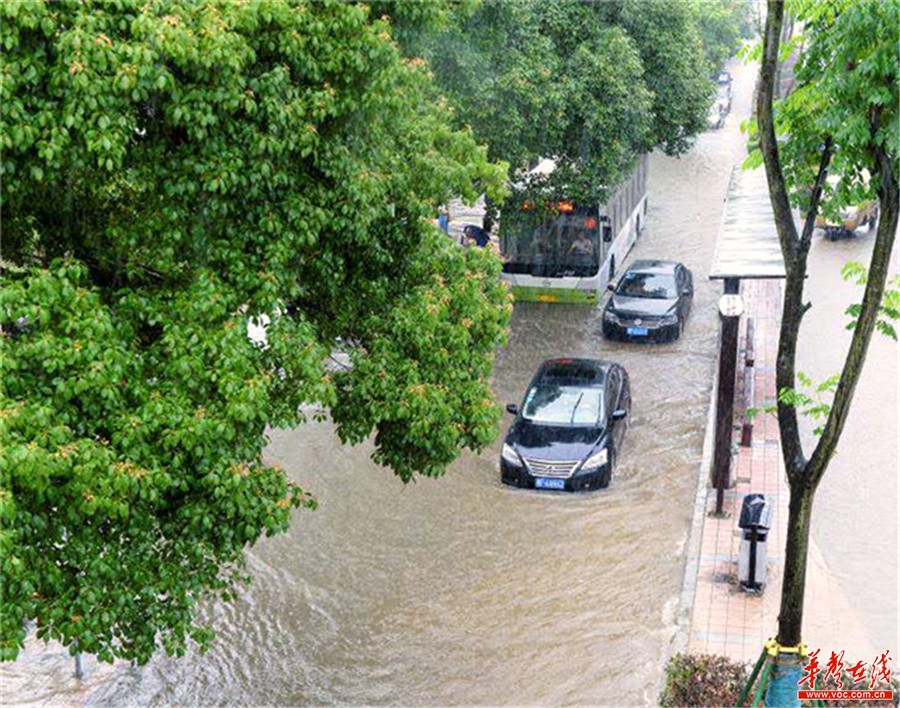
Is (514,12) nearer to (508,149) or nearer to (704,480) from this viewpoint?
(508,149)

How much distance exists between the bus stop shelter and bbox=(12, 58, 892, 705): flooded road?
0.99 m

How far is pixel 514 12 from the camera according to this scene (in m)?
18.0

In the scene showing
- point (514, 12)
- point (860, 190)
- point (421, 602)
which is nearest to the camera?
point (860, 190)

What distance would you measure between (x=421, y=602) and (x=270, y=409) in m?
4.92

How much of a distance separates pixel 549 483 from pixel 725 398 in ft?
8.46

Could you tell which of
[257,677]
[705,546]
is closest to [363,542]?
[257,677]

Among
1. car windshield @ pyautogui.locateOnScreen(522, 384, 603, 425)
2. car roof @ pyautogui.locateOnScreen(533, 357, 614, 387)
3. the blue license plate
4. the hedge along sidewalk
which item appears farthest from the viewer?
car roof @ pyautogui.locateOnScreen(533, 357, 614, 387)

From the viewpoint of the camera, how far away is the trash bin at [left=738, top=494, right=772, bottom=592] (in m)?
12.2

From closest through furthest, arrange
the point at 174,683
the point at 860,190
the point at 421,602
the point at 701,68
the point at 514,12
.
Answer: the point at 860,190, the point at 174,683, the point at 421,602, the point at 514,12, the point at 701,68

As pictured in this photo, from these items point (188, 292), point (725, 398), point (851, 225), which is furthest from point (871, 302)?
point (851, 225)

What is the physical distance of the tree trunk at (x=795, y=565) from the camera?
8477 millimetres

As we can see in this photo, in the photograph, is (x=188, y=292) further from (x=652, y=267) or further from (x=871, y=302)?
(x=652, y=267)

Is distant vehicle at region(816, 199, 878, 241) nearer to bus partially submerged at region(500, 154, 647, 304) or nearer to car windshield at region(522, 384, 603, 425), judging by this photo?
bus partially submerged at region(500, 154, 647, 304)

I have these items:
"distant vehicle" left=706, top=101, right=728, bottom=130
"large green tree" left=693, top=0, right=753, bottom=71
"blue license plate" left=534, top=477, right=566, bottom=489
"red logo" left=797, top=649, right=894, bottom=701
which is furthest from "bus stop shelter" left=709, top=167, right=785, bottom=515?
"distant vehicle" left=706, top=101, right=728, bottom=130
